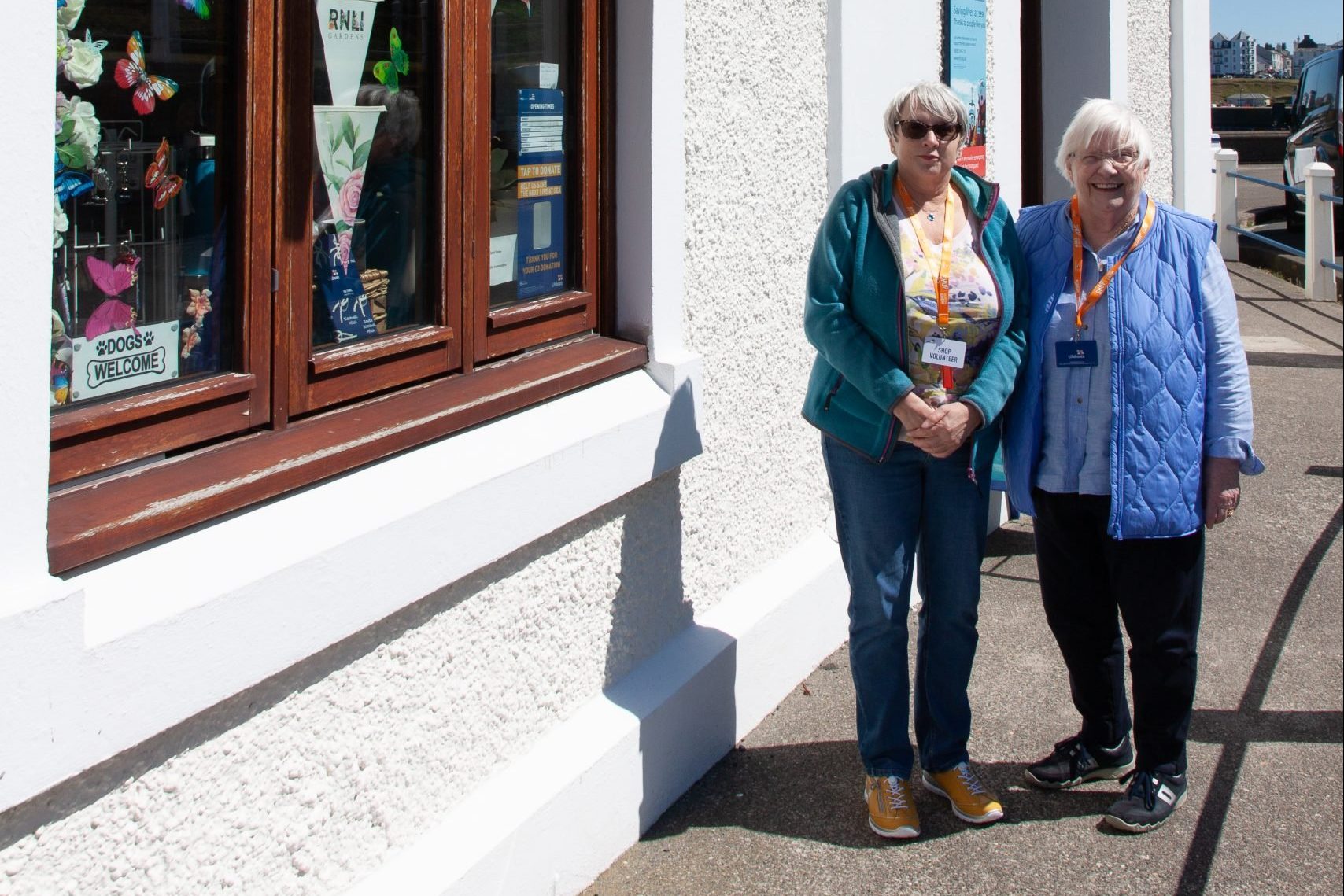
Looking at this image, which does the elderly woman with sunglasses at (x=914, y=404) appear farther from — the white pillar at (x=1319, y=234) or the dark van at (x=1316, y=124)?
the dark van at (x=1316, y=124)

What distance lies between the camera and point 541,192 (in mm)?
3604

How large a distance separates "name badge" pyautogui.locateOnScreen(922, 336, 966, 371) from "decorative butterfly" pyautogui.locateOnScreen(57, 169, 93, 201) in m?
1.93

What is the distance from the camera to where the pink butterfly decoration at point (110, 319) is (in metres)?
2.34

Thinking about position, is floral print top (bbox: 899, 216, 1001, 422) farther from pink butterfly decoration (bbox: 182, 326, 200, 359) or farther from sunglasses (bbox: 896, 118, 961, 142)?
pink butterfly decoration (bbox: 182, 326, 200, 359)

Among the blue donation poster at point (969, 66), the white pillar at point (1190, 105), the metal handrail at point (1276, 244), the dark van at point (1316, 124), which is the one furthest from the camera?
the dark van at point (1316, 124)

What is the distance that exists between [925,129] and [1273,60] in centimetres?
11499

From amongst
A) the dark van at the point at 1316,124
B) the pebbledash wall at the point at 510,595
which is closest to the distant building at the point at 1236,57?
the dark van at the point at 1316,124

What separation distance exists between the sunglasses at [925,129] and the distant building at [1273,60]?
104907 mm

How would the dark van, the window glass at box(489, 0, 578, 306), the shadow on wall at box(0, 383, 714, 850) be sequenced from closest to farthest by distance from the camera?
the shadow on wall at box(0, 383, 714, 850) < the window glass at box(489, 0, 578, 306) < the dark van

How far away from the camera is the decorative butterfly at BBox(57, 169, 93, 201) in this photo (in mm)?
2258

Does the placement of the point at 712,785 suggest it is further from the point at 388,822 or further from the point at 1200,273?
the point at 1200,273

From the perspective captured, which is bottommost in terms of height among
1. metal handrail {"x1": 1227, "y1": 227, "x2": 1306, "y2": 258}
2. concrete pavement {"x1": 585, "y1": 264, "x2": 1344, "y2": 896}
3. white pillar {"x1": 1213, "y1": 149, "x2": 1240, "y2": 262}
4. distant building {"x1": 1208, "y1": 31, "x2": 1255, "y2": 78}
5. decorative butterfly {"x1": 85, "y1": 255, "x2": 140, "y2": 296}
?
concrete pavement {"x1": 585, "y1": 264, "x2": 1344, "y2": 896}

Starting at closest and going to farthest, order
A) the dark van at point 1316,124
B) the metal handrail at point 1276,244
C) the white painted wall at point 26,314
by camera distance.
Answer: the white painted wall at point 26,314 < the metal handrail at point 1276,244 < the dark van at point 1316,124

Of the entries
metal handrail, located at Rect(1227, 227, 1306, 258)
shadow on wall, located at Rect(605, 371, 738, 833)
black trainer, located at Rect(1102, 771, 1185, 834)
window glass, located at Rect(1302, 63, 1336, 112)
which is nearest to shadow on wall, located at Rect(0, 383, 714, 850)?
shadow on wall, located at Rect(605, 371, 738, 833)
